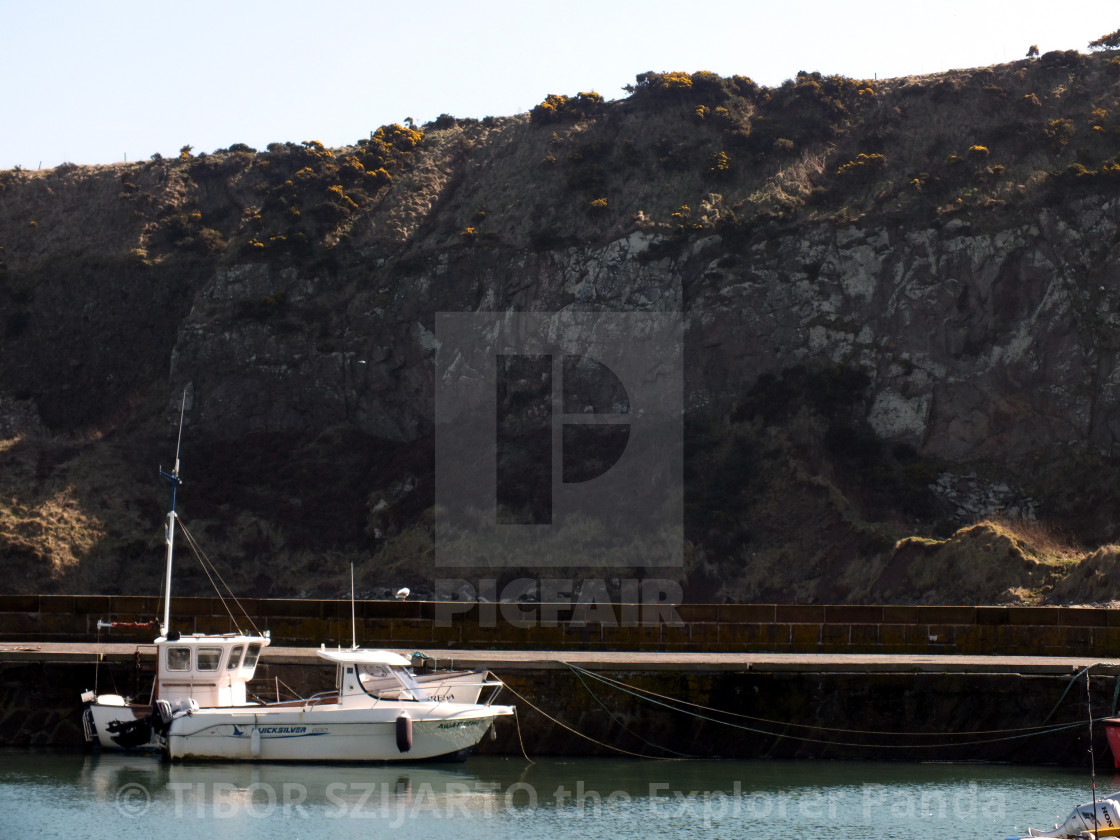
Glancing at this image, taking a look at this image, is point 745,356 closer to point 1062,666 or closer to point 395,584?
point 395,584

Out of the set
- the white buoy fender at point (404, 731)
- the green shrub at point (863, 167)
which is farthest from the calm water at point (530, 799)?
the green shrub at point (863, 167)

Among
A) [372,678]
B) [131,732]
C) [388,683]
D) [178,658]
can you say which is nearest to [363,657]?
[372,678]

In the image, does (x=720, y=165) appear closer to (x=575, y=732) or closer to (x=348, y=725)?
(x=575, y=732)

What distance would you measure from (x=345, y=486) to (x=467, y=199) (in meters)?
20.2

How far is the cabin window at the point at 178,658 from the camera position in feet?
79.5

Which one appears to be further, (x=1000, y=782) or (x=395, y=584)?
(x=395, y=584)

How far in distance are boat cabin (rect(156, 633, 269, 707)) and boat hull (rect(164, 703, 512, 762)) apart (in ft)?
2.10

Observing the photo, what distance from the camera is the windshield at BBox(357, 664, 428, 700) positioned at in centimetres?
2316

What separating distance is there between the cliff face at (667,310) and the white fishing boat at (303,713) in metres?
26.3

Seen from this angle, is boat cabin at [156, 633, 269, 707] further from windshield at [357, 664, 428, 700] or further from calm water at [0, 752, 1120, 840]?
windshield at [357, 664, 428, 700]

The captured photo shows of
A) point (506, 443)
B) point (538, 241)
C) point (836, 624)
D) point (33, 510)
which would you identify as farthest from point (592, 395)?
point (836, 624)

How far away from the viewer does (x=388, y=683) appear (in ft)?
76.2

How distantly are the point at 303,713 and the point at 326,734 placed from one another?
54 centimetres

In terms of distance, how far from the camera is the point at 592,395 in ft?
194
